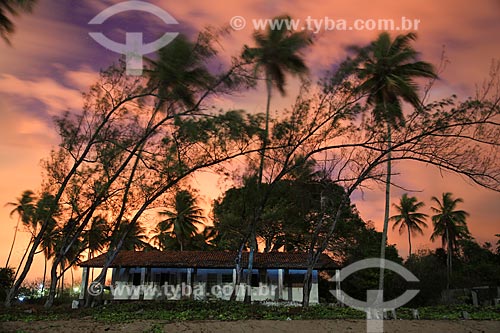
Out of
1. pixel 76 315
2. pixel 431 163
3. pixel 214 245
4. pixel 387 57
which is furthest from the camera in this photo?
pixel 214 245

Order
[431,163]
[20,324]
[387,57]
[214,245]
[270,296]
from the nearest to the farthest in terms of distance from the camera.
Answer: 1. [431,163]
2. [20,324]
3. [387,57]
4. [270,296]
5. [214,245]

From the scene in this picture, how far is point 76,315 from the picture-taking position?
50.5 feet

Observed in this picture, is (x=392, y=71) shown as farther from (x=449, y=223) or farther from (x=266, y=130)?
(x=449, y=223)

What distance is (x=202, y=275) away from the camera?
28.4 metres

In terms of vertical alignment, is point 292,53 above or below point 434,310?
above

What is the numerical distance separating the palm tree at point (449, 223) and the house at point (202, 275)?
17678 mm

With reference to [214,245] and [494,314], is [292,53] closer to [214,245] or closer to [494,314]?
[494,314]

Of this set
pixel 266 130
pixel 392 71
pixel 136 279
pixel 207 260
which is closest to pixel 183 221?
pixel 136 279

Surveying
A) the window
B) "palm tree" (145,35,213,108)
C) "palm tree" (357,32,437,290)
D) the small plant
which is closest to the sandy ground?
the small plant

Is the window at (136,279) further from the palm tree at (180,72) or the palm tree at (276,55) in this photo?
the palm tree at (180,72)

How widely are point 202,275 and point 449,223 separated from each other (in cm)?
2541

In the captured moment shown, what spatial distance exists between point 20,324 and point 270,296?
16.5 meters

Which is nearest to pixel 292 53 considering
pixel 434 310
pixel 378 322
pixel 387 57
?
pixel 387 57

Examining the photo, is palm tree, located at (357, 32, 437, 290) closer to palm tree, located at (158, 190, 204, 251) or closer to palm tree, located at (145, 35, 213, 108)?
palm tree, located at (145, 35, 213, 108)
